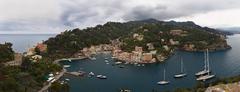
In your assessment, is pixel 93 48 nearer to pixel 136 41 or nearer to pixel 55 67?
pixel 136 41

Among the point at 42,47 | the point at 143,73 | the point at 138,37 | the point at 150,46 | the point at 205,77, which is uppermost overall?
the point at 138,37

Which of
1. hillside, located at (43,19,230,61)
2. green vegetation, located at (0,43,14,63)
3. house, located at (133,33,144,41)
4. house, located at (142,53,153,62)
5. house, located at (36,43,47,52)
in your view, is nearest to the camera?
green vegetation, located at (0,43,14,63)

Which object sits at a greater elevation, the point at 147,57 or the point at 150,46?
the point at 150,46

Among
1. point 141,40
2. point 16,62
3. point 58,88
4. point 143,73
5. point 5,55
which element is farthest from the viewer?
point 141,40

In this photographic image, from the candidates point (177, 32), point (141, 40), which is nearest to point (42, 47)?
point (141, 40)

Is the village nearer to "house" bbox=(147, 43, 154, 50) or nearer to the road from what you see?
"house" bbox=(147, 43, 154, 50)

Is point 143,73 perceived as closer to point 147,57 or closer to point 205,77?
point 205,77

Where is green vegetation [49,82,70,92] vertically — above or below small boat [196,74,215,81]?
above

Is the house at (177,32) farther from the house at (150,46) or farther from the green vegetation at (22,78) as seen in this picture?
the green vegetation at (22,78)

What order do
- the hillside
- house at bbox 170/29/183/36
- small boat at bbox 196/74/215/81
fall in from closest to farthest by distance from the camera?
small boat at bbox 196/74/215/81 → the hillside → house at bbox 170/29/183/36

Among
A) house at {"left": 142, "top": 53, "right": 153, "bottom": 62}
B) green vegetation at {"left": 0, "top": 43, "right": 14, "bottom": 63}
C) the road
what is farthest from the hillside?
the road

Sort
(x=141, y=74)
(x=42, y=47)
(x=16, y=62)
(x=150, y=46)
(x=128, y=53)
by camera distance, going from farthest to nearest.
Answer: (x=150, y=46), (x=42, y=47), (x=128, y=53), (x=141, y=74), (x=16, y=62)
